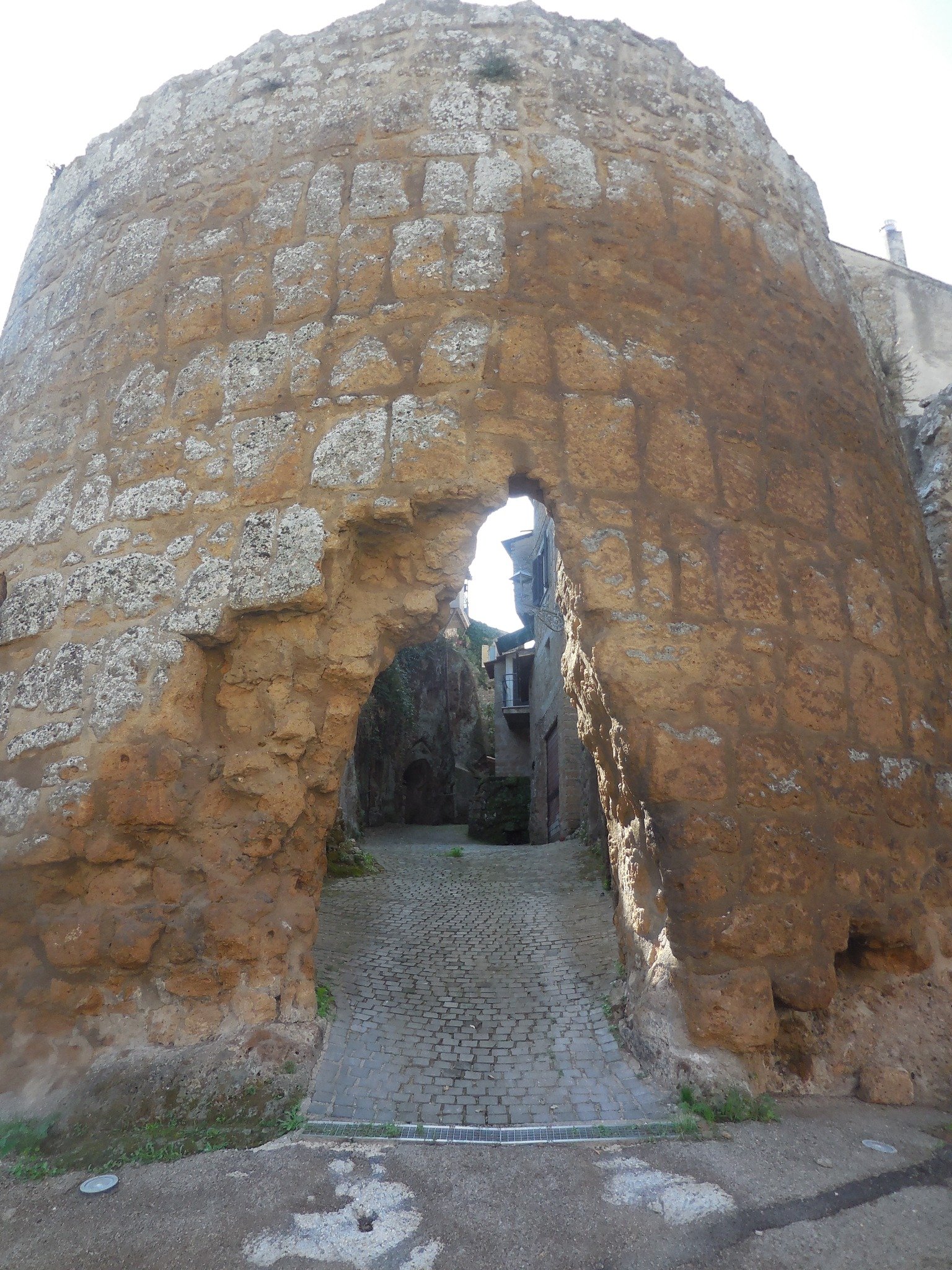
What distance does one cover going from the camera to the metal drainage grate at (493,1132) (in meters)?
2.25

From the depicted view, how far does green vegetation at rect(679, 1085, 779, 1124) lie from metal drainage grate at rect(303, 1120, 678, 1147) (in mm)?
92

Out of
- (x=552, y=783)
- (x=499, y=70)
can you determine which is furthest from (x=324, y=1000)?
(x=552, y=783)

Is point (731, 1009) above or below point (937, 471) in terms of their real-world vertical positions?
below

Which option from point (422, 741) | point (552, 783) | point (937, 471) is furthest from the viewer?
point (422, 741)

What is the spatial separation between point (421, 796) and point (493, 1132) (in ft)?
60.1

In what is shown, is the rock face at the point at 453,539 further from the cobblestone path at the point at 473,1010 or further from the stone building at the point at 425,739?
the stone building at the point at 425,739

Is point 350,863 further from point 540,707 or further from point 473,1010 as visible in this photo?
point 540,707

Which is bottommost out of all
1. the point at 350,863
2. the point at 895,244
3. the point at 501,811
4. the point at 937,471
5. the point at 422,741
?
the point at 350,863

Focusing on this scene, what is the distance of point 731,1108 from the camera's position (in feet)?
7.64

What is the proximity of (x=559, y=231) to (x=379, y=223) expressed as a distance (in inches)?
29.0

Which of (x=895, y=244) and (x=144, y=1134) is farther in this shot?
(x=895, y=244)

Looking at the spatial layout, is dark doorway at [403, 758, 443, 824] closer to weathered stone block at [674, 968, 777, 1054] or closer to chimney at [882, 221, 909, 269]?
chimney at [882, 221, 909, 269]

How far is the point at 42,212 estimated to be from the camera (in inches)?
160

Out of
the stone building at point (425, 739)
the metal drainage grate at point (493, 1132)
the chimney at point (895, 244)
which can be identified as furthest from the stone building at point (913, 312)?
the stone building at point (425, 739)
